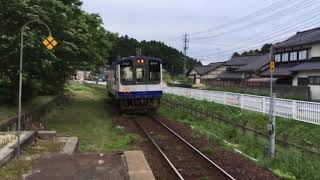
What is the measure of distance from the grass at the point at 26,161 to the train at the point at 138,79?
12654 mm

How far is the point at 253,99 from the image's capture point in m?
23.7

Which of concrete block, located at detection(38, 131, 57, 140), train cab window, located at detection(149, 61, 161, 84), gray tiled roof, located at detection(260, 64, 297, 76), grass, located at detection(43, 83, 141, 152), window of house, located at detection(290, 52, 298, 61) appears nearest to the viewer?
concrete block, located at detection(38, 131, 57, 140)

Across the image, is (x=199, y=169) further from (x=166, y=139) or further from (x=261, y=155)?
(x=166, y=139)

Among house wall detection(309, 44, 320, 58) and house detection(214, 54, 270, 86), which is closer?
house wall detection(309, 44, 320, 58)

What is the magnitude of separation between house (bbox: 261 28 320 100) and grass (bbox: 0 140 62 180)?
3263cm

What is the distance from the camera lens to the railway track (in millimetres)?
10931

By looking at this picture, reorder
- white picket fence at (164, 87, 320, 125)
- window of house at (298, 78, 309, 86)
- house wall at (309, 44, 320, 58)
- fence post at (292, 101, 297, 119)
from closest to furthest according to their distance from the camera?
white picket fence at (164, 87, 320, 125) < fence post at (292, 101, 297, 119) < window of house at (298, 78, 309, 86) < house wall at (309, 44, 320, 58)

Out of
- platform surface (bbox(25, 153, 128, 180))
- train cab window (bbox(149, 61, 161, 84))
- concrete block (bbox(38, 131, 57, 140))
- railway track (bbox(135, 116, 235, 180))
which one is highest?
train cab window (bbox(149, 61, 161, 84))

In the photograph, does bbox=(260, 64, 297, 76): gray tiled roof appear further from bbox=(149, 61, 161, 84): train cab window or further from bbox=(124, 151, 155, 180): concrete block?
bbox=(124, 151, 155, 180): concrete block

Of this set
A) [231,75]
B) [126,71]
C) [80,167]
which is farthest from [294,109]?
[231,75]

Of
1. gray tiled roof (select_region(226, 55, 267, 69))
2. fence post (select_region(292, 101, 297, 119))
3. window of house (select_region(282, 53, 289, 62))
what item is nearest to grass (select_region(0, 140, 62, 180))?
fence post (select_region(292, 101, 297, 119))

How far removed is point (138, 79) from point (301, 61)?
93.3 feet

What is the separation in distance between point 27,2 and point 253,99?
1132 centimetres

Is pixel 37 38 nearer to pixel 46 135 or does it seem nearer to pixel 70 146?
pixel 46 135
